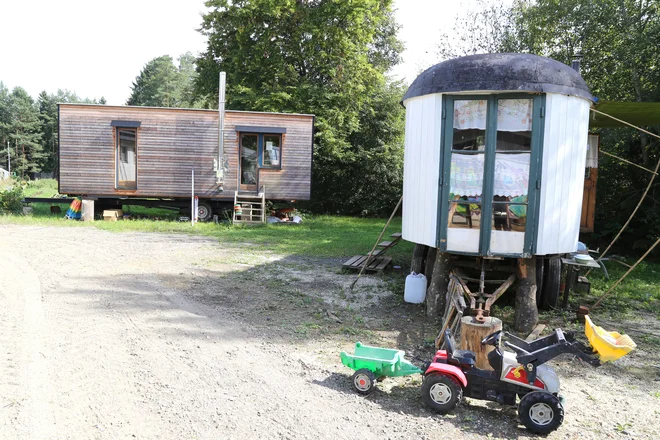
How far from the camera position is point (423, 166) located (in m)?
6.30

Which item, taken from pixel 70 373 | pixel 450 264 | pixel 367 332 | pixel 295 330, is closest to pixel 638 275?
pixel 450 264

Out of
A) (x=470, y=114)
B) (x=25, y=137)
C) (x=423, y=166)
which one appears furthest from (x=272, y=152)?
(x=25, y=137)

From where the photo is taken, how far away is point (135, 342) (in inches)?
194

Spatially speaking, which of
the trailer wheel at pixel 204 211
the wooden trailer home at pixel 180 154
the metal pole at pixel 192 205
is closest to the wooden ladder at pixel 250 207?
the wooden trailer home at pixel 180 154

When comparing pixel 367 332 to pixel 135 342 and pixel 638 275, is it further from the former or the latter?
pixel 638 275

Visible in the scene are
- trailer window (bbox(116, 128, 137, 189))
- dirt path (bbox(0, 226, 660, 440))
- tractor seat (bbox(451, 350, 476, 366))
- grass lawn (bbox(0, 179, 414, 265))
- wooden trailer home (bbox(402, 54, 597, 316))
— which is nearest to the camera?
dirt path (bbox(0, 226, 660, 440))

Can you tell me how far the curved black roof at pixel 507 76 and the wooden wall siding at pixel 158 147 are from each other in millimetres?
10757

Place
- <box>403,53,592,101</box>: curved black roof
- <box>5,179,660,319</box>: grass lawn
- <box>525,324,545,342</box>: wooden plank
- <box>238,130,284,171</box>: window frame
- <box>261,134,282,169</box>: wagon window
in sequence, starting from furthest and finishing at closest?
<box>261,134,282,169</box>: wagon window < <box>238,130,284,171</box>: window frame < <box>5,179,660,319</box>: grass lawn < <box>403,53,592,101</box>: curved black roof < <box>525,324,545,342</box>: wooden plank

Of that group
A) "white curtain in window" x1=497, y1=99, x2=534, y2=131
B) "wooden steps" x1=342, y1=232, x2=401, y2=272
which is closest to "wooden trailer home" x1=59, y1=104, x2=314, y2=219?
"wooden steps" x1=342, y1=232, x2=401, y2=272

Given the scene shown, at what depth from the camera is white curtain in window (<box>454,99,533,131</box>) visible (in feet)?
18.8

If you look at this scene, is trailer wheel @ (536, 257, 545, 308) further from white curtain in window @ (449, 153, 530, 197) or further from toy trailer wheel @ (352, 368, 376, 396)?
toy trailer wheel @ (352, 368, 376, 396)

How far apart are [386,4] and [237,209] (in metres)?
13.7

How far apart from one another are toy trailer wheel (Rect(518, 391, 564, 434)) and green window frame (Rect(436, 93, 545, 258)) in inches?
101

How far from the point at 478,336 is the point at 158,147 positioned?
13.5 meters
